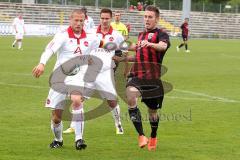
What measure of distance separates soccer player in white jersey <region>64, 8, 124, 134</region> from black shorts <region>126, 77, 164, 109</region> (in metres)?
1.40

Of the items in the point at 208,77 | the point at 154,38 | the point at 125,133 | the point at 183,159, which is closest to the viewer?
the point at 183,159

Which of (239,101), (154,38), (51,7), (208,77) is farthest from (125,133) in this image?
(51,7)

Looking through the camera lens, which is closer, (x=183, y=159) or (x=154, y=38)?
(x=183, y=159)

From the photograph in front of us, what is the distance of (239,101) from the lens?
648 inches

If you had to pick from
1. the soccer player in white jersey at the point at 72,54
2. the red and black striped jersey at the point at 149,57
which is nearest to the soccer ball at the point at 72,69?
the soccer player in white jersey at the point at 72,54

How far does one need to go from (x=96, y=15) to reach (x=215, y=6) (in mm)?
20682

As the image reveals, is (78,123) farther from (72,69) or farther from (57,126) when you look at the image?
(72,69)

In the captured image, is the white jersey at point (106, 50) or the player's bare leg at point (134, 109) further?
the white jersey at point (106, 50)

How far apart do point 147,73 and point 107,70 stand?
7.58ft

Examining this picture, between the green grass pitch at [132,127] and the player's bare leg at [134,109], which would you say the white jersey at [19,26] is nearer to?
the green grass pitch at [132,127]

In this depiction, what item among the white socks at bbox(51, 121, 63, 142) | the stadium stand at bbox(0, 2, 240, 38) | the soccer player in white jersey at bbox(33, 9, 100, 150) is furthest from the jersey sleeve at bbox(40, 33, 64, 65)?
the stadium stand at bbox(0, 2, 240, 38)

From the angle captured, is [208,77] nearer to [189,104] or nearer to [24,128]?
[189,104]

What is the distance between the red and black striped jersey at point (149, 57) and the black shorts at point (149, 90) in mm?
79

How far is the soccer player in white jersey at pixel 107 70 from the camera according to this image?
1148cm
